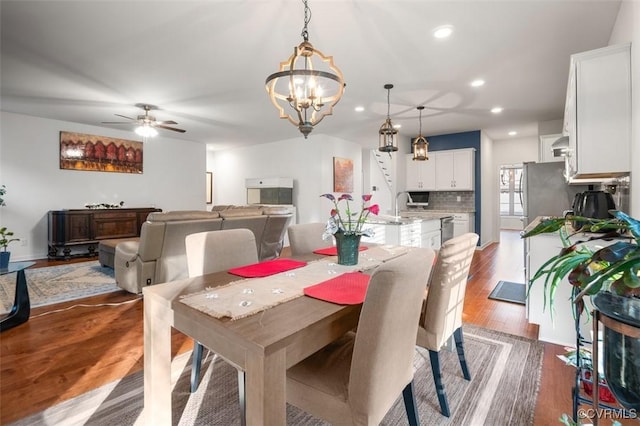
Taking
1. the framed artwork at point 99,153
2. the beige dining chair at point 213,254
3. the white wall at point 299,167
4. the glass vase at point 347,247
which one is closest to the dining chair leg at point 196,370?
the beige dining chair at point 213,254

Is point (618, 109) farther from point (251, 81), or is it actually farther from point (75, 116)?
point (75, 116)

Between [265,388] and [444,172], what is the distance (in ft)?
23.1

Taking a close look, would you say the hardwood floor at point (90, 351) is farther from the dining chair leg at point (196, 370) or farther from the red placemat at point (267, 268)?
the red placemat at point (267, 268)

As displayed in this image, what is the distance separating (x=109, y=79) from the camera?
12.7ft

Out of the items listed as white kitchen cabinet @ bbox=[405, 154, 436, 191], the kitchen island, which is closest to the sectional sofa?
the kitchen island

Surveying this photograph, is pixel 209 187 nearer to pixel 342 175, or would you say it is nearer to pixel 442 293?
pixel 342 175

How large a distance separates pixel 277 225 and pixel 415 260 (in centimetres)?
351

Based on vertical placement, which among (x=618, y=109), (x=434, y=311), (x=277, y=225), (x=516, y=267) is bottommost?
(x=516, y=267)

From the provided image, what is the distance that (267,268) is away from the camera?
6.15 ft

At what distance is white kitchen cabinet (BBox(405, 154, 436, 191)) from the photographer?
24.0 feet

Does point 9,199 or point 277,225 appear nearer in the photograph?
point 277,225

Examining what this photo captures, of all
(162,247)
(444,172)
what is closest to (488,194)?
(444,172)

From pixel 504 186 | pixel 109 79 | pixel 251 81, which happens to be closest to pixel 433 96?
pixel 251 81

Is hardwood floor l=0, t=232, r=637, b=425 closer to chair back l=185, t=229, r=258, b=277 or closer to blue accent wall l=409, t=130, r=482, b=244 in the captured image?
chair back l=185, t=229, r=258, b=277
